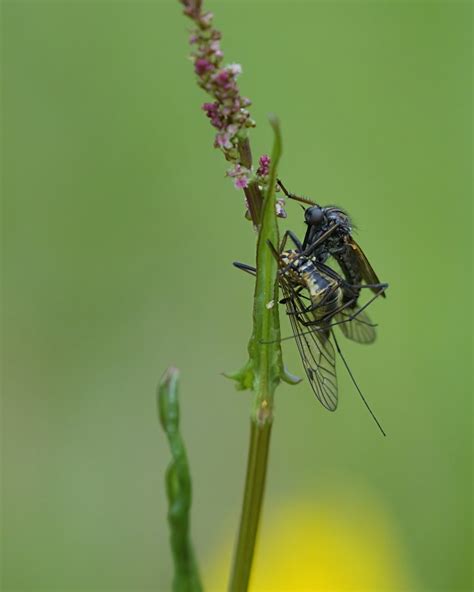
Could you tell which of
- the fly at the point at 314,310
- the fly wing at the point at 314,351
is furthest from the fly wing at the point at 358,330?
the fly wing at the point at 314,351

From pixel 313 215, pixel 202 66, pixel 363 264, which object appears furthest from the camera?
pixel 363 264

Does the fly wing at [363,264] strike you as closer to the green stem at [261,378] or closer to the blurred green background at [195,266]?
the green stem at [261,378]

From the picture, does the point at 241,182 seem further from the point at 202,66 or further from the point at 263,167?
the point at 202,66

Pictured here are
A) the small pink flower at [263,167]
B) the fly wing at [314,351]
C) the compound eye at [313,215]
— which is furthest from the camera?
the compound eye at [313,215]

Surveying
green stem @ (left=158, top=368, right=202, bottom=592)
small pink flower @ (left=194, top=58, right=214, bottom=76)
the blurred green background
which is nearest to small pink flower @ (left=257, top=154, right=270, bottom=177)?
small pink flower @ (left=194, top=58, right=214, bottom=76)

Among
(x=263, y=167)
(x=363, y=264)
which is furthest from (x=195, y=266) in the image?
(x=263, y=167)

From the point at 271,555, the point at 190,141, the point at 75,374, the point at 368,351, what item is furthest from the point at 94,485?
the point at 190,141

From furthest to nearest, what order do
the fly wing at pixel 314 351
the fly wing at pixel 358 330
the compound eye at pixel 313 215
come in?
the fly wing at pixel 358 330
the compound eye at pixel 313 215
the fly wing at pixel 314 351
